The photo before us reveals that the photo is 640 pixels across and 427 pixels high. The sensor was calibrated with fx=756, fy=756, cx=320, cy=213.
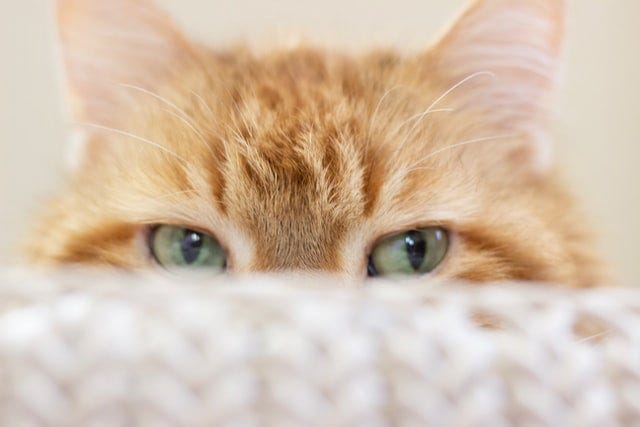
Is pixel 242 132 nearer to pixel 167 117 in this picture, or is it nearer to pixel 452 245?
pixel 167 117

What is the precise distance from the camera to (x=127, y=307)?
1.92 ft

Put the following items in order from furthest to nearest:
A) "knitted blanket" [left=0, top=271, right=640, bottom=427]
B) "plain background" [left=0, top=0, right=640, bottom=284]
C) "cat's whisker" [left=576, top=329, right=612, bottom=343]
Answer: "plain background" [left=0, top=0, right=640, bottom=284]
"cat's whisker" [left=576, top=329, right=612, bottom=343]
"knitted blanket" [left=0, top=271, right=640, bottom=427]

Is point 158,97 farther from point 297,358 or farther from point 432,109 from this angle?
point 297,358

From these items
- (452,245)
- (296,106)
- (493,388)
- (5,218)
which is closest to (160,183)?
(296,106)

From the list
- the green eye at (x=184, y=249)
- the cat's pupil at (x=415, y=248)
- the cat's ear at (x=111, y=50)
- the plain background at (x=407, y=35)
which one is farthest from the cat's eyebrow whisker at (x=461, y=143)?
the plain background at (x=407, y=35)

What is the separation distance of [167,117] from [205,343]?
0.86 meters

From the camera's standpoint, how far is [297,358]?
1.86 feet

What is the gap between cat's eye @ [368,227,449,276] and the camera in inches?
47.2

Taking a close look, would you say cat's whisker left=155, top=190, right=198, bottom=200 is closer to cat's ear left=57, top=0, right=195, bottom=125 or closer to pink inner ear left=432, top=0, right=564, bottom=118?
cat's ear left=57, top=0, right=195, bottom=125

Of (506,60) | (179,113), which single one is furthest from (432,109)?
(179,113)

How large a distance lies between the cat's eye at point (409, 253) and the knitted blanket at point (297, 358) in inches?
22.4

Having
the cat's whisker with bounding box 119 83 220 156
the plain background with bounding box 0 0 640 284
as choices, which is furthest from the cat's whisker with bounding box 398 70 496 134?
the plain background with bounding box 0 0 640 284

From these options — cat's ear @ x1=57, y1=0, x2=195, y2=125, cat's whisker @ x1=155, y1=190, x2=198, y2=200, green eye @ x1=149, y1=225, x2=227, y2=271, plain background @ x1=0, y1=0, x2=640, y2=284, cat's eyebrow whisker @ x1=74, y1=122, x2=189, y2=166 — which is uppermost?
plain background @ x1=0, y1=0, x2=640, y2=284

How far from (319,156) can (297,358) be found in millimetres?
632
